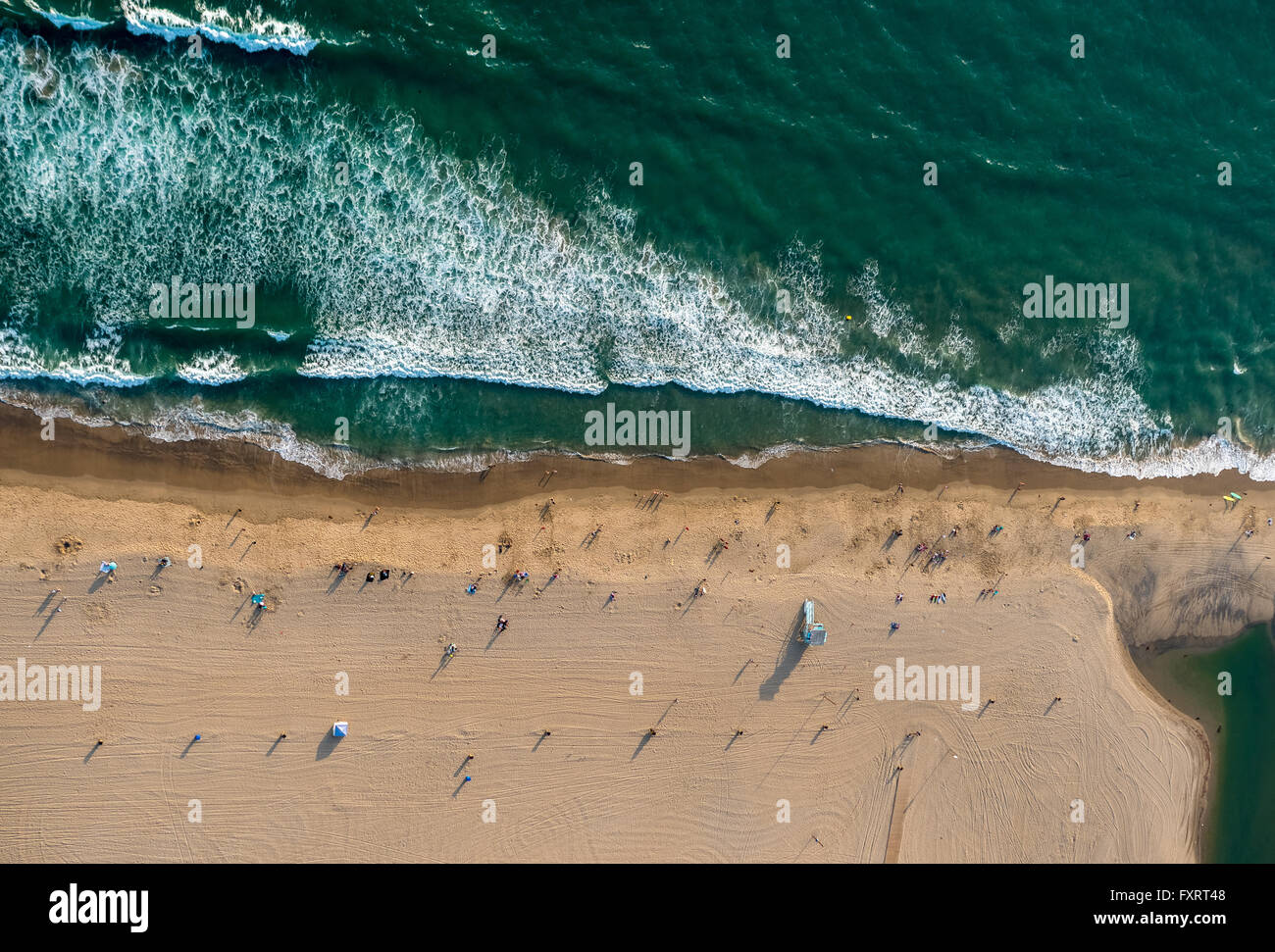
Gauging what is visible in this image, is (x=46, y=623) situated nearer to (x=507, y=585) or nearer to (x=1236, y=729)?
(x=507, y=585)

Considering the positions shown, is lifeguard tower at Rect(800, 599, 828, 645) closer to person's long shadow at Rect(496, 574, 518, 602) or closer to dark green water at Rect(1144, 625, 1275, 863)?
person's long shadow at Rect(496, 574, 518, 602)

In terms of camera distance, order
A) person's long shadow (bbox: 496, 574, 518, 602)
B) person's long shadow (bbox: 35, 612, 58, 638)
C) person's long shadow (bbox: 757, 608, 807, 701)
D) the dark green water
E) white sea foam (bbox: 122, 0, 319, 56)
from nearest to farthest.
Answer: person's long shadow (bbox: 35, 612, 58, 638) → white sea foam (bbox: 122, 0, 319, 56) → person's long shadow (bbox: 496, 574, 518, 602) → person's long shadow (bbox: 757, 608, 807, 701) → the dark green water

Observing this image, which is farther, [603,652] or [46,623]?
[603,652]

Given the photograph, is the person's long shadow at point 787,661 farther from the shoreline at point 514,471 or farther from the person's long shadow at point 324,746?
the person's long shadow at point 324,746

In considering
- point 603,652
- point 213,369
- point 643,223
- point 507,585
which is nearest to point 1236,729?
point 603,652

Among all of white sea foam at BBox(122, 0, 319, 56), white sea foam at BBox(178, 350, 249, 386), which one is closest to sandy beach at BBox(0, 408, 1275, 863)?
white sea foam at BBox(178, 350, 249, 386)

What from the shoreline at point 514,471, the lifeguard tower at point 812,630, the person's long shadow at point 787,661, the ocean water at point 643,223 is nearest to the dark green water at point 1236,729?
the shoreline at point 514,471
